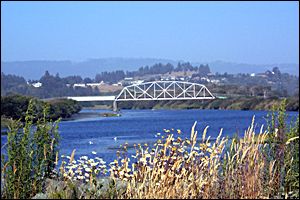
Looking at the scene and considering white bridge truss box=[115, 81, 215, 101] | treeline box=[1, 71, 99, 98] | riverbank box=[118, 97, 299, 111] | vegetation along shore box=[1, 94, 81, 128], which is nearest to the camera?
vegetation along shore box=[1, 94, 81, 128]

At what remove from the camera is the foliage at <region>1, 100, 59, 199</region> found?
7.96 meters

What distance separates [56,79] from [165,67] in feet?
159

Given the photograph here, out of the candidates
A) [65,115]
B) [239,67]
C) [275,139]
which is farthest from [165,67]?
[275,139]

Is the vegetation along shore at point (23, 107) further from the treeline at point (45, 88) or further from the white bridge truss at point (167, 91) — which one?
the white bridge truss at point (167, 91)

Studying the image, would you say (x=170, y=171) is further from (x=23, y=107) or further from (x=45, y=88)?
(x=45, y=88)

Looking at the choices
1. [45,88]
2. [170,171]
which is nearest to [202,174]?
[170,171]

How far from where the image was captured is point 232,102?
95938 millimetres

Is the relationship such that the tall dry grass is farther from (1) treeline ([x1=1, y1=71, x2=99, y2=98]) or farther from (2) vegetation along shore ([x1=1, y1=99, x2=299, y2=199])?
(1) treeline ([x1=1, y1=71, x2=99, y2=98])

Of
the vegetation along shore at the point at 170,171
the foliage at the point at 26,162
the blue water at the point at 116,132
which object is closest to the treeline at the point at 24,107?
the blue water at the point at 116,132

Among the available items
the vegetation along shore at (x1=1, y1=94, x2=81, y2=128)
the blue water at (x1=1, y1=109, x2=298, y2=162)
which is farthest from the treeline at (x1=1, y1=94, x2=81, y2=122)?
the blue water at (x1=1, y1=109, x2=298, y2=162)

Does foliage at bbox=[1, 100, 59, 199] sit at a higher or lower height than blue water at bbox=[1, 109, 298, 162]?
higher

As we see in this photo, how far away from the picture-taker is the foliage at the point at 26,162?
7961mm

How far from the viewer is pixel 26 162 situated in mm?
8031

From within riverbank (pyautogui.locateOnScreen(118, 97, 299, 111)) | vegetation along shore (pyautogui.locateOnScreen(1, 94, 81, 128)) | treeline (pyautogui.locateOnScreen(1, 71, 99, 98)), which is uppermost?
treeline (pyautogui.locateOnScreen(1, 71, 99, 98))
